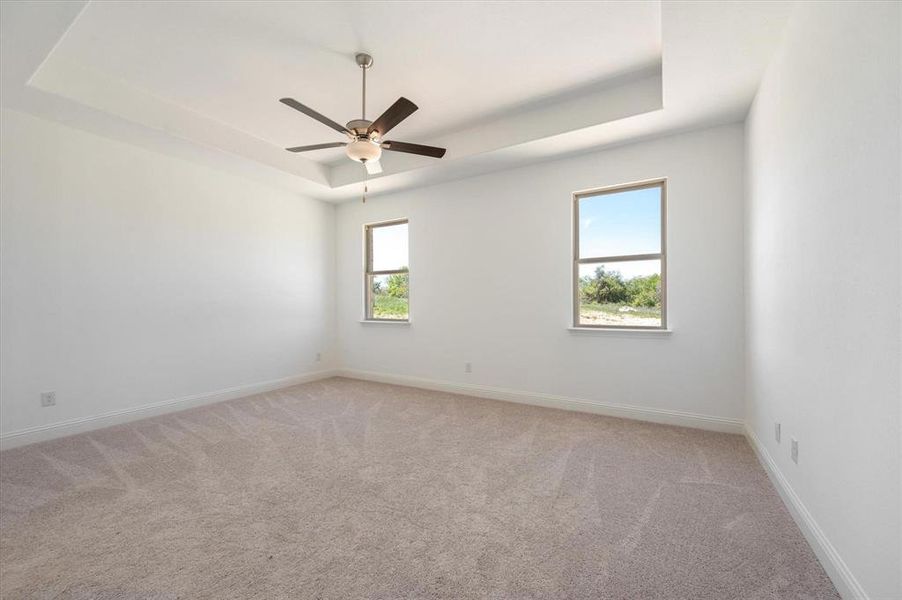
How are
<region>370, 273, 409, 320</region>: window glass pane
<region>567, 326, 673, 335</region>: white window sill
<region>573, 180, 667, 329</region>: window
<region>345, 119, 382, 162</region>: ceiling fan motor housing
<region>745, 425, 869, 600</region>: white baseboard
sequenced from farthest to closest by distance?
<region>370, 273, 409, 320</region>: window glass pane
<region>573, 180, 667, 329</region>: window
<region>567, 326, 673, 335</region>: white window sill
<region>345, 119, 382, 162</region>: ceiling fan motor housing
<region>745, 425, 869, 600</region>: white baseboard

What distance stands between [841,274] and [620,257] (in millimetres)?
2312

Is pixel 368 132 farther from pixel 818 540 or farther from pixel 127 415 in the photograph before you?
pixel 127 415

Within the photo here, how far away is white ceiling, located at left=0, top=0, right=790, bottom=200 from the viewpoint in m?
2.29

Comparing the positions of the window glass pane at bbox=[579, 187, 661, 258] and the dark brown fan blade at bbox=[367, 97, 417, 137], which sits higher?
the dark brown fan blade at bbox=[367, 97, 417, 137]

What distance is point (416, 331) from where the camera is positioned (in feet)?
16.7

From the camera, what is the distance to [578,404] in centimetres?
391

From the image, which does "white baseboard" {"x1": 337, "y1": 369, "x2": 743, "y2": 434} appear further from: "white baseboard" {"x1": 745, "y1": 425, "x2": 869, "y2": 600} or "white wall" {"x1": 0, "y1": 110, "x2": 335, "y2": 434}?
"white wall" {"x1": 0, "y1": 110, "x2": 335, "y2": 434}

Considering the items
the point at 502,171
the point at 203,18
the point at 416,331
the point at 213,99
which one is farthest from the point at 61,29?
the point at 416,331

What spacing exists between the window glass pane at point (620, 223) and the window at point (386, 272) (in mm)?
2474

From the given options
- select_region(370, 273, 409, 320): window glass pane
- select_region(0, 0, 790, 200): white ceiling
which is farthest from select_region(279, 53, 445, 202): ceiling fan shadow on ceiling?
select_region(370, 273, 409, 320): window glass pane

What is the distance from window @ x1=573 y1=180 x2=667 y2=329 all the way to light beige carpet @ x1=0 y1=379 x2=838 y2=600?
1098 millimetres

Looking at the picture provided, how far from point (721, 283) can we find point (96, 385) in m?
5.73

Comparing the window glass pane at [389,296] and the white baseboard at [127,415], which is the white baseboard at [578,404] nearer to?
the window glass pane at [389,296]

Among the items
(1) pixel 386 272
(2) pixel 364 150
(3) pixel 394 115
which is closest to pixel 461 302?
(1) pixel 386 272
